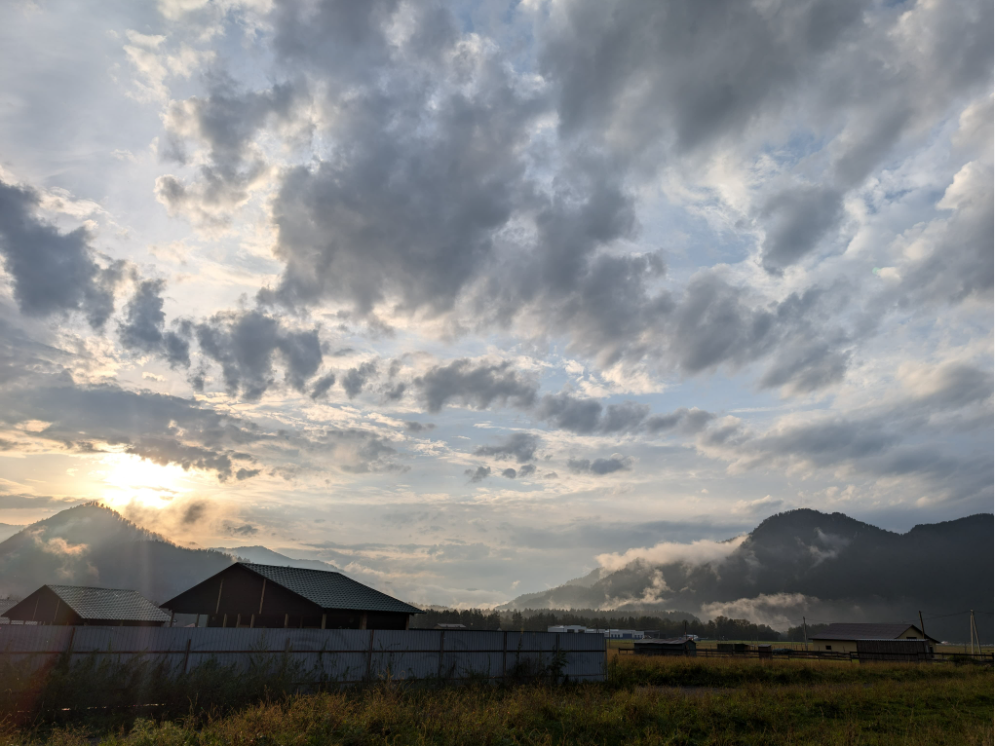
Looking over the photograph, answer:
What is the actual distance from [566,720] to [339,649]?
10.9 metres

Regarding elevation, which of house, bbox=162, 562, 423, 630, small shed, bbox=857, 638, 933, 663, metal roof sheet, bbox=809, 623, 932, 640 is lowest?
small shed, bbox=857, 638, 933, 663

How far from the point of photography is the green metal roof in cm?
3741

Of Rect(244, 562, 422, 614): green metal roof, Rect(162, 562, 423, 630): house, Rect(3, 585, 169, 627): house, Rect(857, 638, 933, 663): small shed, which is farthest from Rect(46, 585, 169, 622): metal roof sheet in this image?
Rect(857, 638, 933, 663): small shed

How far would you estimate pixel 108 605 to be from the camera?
156 ft

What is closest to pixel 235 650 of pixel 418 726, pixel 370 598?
pixel 418 726

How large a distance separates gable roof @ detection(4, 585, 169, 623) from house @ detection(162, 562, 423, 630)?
8992 mm

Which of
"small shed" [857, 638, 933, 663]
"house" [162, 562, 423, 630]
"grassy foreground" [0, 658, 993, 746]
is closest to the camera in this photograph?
"grassy foreground" [0, 658, 993, 746]

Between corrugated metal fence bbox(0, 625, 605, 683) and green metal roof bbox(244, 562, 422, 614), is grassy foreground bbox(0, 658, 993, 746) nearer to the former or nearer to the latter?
corrugated metal fence bbox(0, 625, 605, 683)

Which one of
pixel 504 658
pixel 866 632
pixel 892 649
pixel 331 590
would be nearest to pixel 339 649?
pixel 504 658

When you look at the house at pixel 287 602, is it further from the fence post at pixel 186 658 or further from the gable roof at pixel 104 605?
the fence post at pixel 186 658

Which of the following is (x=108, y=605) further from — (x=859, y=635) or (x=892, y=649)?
(x=859, y=635)

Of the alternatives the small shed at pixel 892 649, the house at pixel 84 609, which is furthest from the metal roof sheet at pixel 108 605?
the small shed at pixel 892 649

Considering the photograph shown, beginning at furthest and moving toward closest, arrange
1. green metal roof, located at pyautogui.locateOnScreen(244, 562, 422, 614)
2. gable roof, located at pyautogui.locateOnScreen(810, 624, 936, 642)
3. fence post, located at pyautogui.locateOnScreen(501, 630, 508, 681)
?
gable roof, located at pyautogui.locateOnScreen(810, 624, 936, 642) < green metal roof, located at pyautogui.locateOnScreen(244, 562, 422, 614) < fence post, located at pyautogui.locateOnScreen(501, 630, 508, 681)

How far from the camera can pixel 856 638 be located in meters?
70.4
